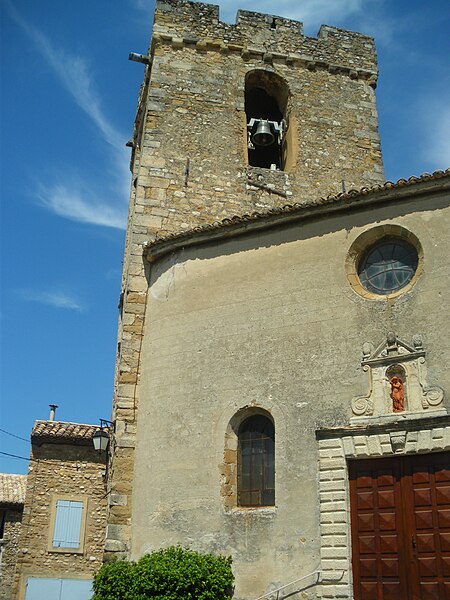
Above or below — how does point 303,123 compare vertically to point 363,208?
above

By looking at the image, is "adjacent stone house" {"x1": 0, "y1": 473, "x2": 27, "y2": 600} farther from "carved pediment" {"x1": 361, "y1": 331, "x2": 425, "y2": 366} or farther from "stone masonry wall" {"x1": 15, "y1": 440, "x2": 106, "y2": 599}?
"carved pediment" {"x1": 361, "y1": 331, "x2": 425, "y2": 366}

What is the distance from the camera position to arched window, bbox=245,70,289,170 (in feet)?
54.3

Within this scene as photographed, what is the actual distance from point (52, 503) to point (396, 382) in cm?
→ 1280

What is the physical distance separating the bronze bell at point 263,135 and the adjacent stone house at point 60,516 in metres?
9.01

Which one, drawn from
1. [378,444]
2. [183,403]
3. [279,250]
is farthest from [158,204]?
[378,444]

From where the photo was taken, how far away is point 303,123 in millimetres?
16641

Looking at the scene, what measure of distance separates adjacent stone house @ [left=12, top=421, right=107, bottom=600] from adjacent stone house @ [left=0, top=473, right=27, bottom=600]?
3.63 metres

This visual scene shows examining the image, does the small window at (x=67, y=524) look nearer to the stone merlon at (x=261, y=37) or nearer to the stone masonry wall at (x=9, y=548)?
the stone masonry wall at (x=9, y=548)

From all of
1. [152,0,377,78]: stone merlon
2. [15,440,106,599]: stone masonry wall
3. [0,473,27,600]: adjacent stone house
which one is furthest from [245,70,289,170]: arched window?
[0,473,27,600]: adjacent stone house

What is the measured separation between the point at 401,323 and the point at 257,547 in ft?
12.3

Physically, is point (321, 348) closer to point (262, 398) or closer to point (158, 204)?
point (262, 398)

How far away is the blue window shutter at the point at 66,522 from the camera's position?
63.4 feet

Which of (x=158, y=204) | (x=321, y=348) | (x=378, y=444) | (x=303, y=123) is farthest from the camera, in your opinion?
(x=303, y=123)

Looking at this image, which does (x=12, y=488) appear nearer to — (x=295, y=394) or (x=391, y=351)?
(x=295, y=394)
